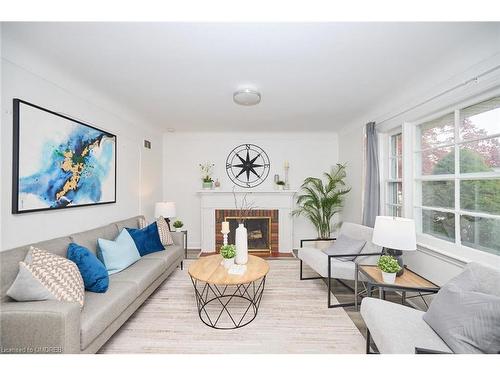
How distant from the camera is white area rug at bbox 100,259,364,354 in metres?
1.77

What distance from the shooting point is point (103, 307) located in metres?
1.62

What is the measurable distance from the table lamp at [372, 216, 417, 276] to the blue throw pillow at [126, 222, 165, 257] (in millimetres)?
2576

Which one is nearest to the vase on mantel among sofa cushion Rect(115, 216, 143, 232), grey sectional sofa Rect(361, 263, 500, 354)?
grey sectional sofa Rect(361, 263, 500, 354)

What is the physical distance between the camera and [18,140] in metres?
1.72

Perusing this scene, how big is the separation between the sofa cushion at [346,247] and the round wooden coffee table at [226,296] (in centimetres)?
99

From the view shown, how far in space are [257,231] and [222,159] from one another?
1671 millimetres

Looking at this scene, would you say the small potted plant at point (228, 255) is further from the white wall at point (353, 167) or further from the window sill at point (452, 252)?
the white wall at point (353, 167)

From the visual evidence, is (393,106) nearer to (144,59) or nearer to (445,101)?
(445,101)

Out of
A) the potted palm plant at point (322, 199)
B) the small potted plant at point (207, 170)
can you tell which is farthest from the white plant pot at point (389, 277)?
the small potted plant at point (207, 170)

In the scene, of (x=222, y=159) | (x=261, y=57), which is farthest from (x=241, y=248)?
(x=222, y=159)

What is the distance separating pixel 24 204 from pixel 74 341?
117 centimetres

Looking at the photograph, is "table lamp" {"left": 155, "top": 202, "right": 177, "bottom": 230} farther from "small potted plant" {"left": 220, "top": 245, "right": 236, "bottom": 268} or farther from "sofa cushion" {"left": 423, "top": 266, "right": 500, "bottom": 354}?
"sofa cushion" {"left": 423, "top": 266, "right": 500, "bottom": 354}

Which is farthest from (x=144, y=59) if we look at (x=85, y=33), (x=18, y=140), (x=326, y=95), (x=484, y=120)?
(x=484, y=120)
